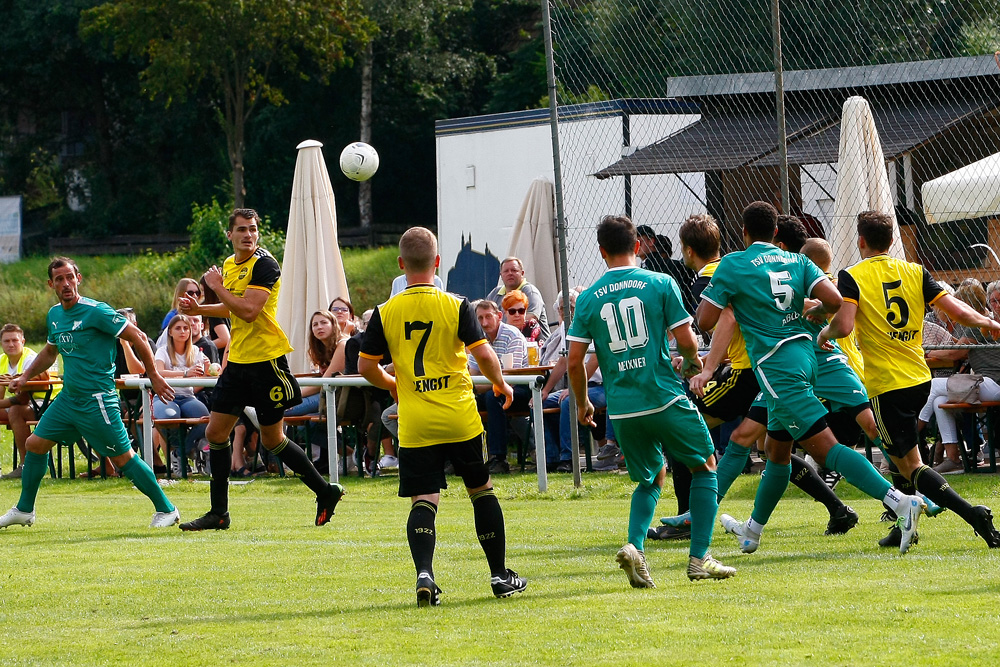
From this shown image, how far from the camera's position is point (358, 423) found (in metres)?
14.2

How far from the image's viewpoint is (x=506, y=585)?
261 inches

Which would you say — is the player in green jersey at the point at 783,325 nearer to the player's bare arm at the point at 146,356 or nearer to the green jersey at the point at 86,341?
the player's bare arm at the point at 146,356

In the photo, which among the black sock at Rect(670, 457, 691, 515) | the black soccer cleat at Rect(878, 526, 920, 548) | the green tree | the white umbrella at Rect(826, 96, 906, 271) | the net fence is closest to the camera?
the black soccer cleat at Rect(878, 526, 920, 548)

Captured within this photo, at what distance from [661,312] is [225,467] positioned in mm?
→ 4164

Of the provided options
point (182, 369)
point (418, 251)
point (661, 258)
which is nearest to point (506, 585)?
point (418, 251)

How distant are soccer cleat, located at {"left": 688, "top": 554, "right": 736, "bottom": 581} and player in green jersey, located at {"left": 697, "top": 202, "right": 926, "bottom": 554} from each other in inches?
45.3

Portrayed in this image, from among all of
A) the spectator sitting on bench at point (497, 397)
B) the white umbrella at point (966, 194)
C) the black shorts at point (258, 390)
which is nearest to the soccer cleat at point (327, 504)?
the black shorts at point (258, 390)

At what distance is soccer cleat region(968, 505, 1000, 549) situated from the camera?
7.57 m

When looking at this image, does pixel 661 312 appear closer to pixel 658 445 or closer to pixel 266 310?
pixel 658 445

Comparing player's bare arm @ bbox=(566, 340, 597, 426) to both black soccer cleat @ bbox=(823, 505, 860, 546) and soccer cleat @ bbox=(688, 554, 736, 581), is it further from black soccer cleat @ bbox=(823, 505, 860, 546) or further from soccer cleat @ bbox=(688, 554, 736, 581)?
Result: black soccer cleat @ bbox=(823, 505, 860, 546)

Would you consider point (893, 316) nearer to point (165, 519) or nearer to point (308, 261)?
point (165, 519)

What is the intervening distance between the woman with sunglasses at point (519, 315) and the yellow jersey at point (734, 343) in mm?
5616

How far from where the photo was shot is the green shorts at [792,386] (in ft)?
25.2

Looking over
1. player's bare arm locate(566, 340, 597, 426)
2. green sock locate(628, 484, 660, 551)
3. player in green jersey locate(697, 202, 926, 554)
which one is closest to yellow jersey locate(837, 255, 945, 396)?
player in green jersey locate(697, 202, 926, 554)
